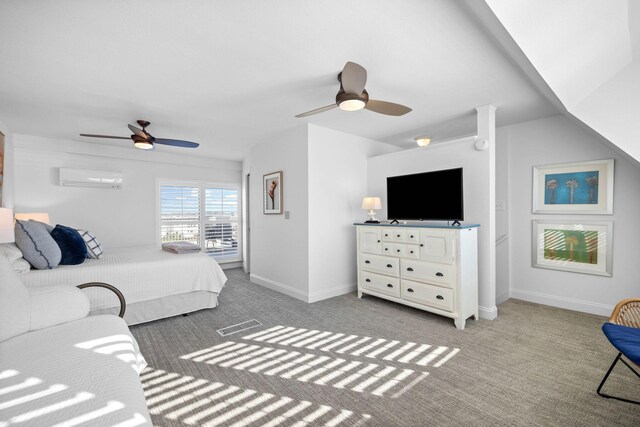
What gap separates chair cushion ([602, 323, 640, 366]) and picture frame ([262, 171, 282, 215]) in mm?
3614

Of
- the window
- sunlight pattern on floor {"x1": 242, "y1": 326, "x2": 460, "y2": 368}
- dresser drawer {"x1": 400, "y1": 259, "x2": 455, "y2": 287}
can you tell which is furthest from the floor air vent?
the window

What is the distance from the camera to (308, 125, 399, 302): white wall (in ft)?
12.9

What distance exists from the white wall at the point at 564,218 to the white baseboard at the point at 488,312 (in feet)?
3.33

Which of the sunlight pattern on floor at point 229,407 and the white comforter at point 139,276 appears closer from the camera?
the sunlight pattern on floor at point 229,407

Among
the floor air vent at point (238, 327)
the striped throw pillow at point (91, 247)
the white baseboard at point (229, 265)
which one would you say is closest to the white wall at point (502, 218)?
the floor air vent at point (238, 327)

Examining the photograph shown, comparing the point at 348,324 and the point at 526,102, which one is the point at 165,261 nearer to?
the point at 348,324

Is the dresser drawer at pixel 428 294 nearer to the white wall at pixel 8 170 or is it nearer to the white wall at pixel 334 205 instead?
the white wall at pixel 334 205

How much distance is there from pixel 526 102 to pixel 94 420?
4.19 metres

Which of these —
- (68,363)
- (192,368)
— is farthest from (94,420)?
(192,368)

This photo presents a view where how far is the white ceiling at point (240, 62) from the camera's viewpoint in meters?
1.74

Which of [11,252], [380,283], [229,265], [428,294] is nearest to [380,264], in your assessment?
[380,283]

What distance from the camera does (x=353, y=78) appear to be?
2139 millimetres

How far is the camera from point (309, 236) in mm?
3855

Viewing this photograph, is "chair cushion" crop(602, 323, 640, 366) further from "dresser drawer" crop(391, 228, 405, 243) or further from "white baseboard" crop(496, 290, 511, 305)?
"white baseboard" crop(496, 290, 511, 305)
